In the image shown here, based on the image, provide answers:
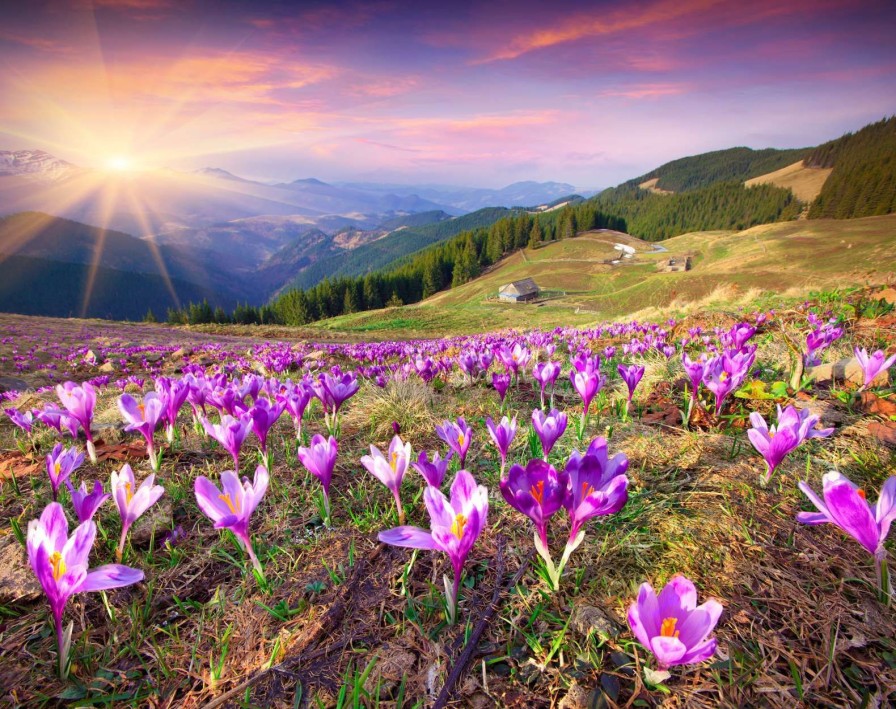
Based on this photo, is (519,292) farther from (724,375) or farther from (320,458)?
(320,458)

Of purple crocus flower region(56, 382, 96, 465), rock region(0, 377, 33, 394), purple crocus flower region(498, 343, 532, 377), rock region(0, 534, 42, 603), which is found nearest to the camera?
rock region(0, 534, 42, 603)

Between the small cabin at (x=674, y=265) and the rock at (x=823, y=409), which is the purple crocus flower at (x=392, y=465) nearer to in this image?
the rock at (x=823, y=409)

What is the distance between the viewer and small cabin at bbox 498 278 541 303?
62.5 metres

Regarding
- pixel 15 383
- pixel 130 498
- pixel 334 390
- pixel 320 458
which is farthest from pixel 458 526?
pixel 15 383

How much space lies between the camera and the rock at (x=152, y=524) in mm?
2283

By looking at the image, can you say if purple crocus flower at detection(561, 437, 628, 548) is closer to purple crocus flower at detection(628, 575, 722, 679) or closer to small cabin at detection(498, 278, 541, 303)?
purple crocus flower at detection(628, 575, 722, 679)

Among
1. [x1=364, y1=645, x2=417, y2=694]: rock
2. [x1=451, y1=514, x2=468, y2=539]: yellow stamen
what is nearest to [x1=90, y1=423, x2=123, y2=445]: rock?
[x1=364, y1=645, x2=417, y2=694]: rock

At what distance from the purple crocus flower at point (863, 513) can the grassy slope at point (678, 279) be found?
73.9 ft

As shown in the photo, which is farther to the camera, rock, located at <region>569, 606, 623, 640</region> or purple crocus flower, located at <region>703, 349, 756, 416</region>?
purple crocus flower, located at <region>703, 349, 756, 416</region>

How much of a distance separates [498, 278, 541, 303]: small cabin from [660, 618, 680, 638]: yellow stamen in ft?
201

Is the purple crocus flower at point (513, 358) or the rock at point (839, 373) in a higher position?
the purple crocus flower at point (513, 358)

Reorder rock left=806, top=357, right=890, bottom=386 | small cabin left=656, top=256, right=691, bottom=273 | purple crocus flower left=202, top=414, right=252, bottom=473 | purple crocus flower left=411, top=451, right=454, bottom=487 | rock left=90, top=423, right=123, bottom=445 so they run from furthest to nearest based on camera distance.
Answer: small cabin left=656, top=256, right=691, bottom=273, rock left=806, top=357, right=890, bottom=386, rock left=90, top=423, right=123, bottom=445, purple crocus flower left=202, top=414, right=252, bottom=473, purple crocus flower left=411, top=451, right=454, bottom=487

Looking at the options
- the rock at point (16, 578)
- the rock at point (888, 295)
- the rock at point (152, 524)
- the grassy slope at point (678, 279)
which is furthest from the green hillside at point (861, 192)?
the rock at point (16, 578)

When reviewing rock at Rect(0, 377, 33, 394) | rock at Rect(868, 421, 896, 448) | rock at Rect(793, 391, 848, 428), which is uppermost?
rock at Rect(868, 421, 896, 448)
